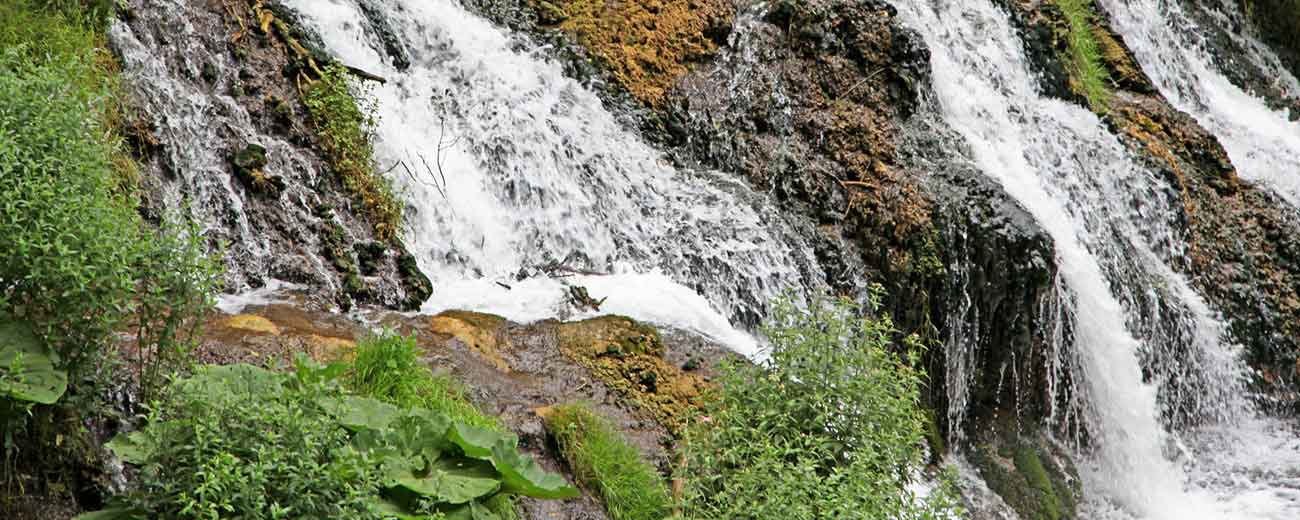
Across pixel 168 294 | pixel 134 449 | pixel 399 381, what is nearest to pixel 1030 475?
pixel 399 381

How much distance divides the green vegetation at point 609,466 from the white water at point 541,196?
1.50 meters

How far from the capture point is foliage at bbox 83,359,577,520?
11.6 ft

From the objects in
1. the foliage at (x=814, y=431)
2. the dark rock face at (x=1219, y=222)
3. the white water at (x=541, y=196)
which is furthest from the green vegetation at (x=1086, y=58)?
the foliage at (x=814, y=431)

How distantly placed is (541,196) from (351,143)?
4.07 ft

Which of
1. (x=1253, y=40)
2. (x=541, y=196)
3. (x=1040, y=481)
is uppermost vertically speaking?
(x=1253, y=40)

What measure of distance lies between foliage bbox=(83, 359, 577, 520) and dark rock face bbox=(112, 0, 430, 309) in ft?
7.43

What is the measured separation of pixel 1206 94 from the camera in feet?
45.3

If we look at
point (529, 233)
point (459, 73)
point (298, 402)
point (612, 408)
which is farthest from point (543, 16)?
point (298, 402)

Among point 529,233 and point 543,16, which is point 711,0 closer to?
point 543,16

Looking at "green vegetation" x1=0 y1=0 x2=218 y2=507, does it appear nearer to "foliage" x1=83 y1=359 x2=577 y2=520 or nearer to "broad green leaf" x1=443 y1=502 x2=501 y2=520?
"foliage" x1=83 y1=359 x2=577 y2=520

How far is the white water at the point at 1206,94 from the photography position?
12922 millimetres

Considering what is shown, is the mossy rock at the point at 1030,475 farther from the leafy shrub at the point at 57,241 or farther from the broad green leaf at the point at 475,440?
the leafy shrub at the point at 57,241

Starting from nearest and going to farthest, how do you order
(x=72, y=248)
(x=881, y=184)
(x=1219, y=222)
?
(x=72, y=248)
(x=881, y=184)
(x=1219, y=222)

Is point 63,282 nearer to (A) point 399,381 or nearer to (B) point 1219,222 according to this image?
(A) point 399,381
